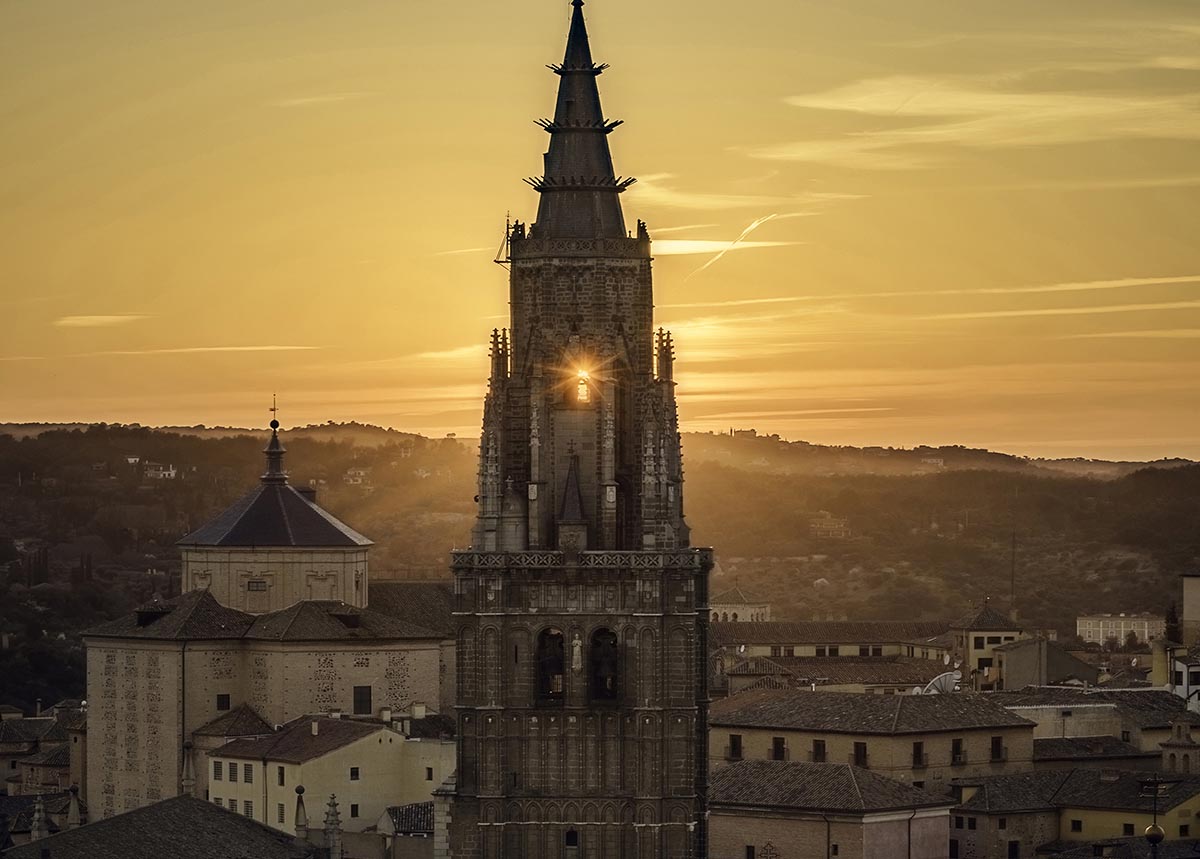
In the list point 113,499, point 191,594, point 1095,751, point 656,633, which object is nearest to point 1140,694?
point 1095,751

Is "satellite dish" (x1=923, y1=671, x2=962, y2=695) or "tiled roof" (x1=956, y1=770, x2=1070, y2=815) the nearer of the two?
"tiled roof" (x1=956, y1=770, x2=1070, y2=815)

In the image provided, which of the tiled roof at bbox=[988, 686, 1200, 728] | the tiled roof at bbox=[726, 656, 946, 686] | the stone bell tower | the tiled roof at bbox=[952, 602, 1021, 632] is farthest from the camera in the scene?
the tiled roof at bbox=[952, 602, 1021, 632]

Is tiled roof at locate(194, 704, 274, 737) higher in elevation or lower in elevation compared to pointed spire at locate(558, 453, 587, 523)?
lower

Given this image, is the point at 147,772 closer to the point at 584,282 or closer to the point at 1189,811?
the point at 1189,811

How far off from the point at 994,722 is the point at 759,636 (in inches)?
2067

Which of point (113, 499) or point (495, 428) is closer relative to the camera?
point (495, 428)

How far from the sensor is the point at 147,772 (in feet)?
352

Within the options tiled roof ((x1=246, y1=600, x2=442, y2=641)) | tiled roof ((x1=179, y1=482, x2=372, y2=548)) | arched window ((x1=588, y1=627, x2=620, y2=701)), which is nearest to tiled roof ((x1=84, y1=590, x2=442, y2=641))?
tiled roof ((x1=246, y1=600, x2=442, y2=641))

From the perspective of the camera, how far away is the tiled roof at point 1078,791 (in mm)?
100688

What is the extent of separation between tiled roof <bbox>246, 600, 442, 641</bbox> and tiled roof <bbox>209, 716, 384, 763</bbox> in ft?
17.0

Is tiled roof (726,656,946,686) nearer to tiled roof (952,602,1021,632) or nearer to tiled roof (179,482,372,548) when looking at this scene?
tiled roof (952,602,1021,632)

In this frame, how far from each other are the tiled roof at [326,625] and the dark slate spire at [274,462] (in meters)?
6.93

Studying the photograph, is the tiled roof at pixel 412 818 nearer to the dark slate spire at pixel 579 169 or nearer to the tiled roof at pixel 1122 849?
the tiled roof at pixel 1122 849

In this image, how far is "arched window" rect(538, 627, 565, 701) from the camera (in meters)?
69.9
